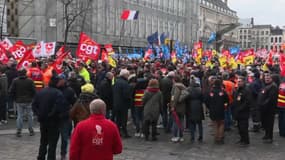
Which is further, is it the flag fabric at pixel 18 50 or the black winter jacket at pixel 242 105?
the flag fabric at pixel 18 50

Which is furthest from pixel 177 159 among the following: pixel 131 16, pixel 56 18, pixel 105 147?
Result: pixel 56 18

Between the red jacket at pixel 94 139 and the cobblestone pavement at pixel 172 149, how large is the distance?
A: 394 centimetres

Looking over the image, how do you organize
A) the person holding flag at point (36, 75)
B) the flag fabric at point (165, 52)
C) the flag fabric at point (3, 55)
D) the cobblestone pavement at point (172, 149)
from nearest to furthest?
the cobblestone pavement at point (172, 149)
the person holding flag at point (36, 75)
the flag fabric at point (3, 55)
the flag fabric at point (165, 52)

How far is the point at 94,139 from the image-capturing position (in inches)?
211

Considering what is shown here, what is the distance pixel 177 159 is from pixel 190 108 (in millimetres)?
2156

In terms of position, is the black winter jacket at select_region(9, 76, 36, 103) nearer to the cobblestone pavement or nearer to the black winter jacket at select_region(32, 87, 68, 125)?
the cobblestone pavement

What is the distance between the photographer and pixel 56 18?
39562mm

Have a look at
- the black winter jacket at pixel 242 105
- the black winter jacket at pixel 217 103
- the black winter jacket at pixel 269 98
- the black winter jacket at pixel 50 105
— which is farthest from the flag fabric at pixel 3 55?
the black winter jacket at pixel 269 98

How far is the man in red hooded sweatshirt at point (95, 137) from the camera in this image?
17.6ft

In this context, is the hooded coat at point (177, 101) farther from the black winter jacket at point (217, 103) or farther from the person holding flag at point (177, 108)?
the black winter jacket at point (217, 103)

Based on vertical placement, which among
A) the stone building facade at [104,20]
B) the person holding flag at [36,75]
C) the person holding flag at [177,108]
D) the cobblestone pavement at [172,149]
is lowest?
the cobblestone pavement at [172,149]

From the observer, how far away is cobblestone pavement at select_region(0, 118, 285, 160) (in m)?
9.58

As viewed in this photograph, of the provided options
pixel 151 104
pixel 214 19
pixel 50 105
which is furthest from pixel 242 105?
pixel 214 19

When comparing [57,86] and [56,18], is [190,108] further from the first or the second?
[56,18]
